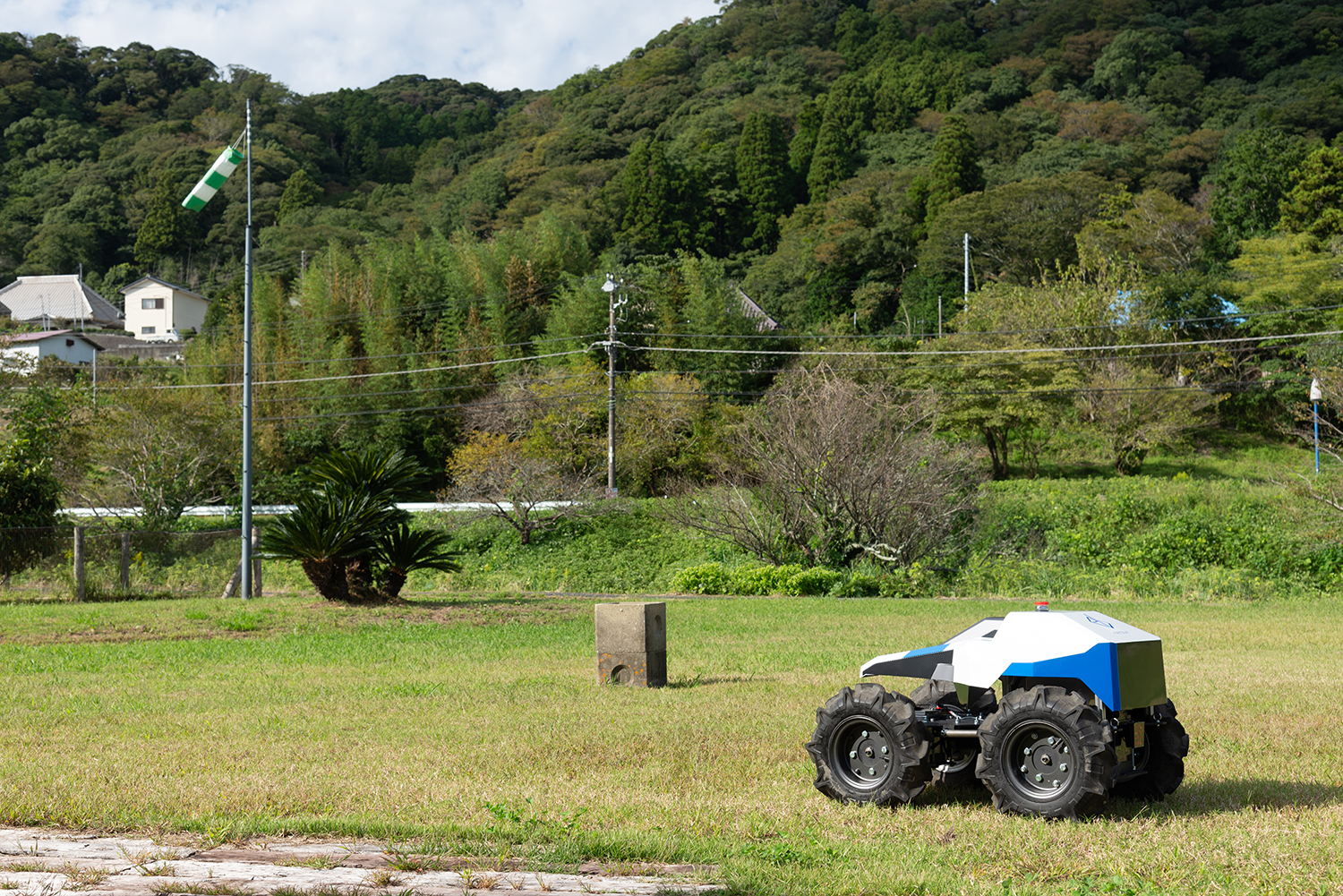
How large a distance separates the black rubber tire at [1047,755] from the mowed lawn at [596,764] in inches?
6.4

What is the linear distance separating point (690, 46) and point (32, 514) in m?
104

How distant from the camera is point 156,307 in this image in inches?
3516

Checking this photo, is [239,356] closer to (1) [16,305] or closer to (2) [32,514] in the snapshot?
(2) [32,514]

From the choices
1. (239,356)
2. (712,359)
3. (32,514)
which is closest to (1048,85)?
(712,359)

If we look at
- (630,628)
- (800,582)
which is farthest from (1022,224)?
(630,628)

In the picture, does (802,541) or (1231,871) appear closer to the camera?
(1231,871)

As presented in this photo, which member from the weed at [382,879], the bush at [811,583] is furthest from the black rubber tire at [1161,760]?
the bush at [811,583]

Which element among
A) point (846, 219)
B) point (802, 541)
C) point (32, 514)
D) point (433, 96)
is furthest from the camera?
point (433, 96)

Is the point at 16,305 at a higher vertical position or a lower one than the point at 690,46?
lower

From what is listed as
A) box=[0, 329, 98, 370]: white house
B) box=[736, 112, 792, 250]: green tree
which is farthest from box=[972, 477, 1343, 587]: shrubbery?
box=[0, 329, 98, 370]: white house

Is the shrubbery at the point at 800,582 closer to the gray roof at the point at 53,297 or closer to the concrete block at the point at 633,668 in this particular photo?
the concrete block at the point at 633,668

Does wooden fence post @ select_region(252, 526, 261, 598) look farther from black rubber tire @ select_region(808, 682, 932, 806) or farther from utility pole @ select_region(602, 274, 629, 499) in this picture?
black rubber tire @ select_region(808, 682, 932, 806)

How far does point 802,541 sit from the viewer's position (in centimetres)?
2858

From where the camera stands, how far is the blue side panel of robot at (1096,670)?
6.04 meters
